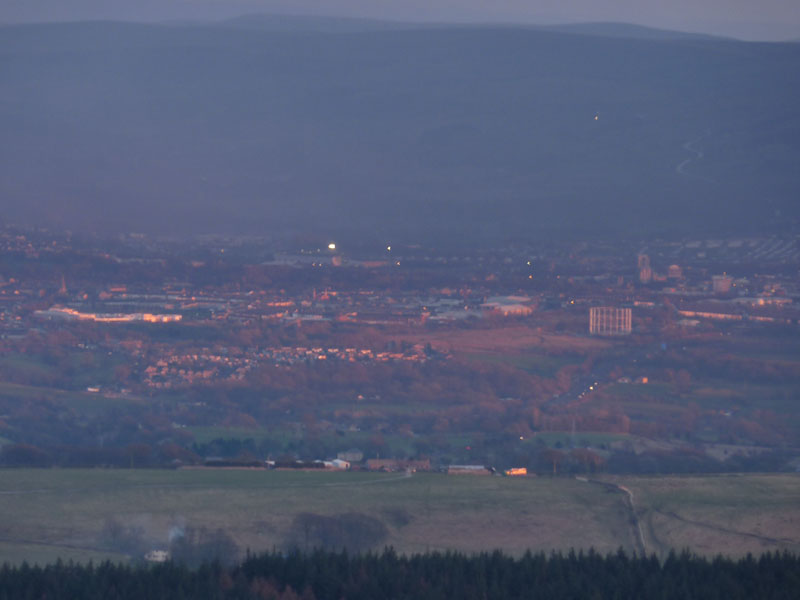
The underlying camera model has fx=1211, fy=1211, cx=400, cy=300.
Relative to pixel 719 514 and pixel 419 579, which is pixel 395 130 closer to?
pixel 719 514

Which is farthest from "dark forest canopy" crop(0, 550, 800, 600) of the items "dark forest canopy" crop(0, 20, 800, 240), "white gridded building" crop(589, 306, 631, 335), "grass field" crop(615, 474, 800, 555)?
"dark forest canopy" crop(0, 20, 800, 240)

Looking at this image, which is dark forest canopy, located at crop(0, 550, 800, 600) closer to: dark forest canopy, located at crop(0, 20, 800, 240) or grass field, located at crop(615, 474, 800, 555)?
grass field, located at crop(615, 474, 800, 555)

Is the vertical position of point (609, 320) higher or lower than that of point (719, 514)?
higher

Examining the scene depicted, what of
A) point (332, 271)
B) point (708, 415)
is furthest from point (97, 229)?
point (708, 415)

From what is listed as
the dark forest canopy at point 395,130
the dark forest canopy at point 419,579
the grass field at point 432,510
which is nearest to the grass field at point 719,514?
the grass field at point 432,510

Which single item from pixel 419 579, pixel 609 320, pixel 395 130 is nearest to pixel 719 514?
pixel 419 579

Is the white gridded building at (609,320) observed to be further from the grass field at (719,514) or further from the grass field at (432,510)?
the grass field at (719,514)
